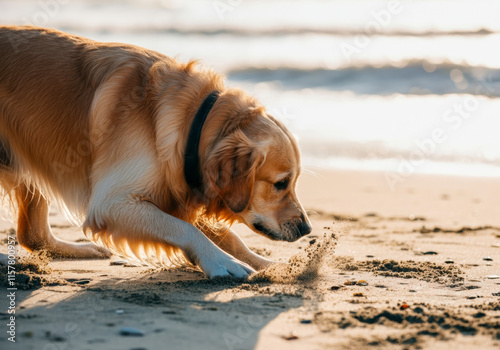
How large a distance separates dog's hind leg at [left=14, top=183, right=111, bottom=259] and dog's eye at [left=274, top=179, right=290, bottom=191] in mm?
1534

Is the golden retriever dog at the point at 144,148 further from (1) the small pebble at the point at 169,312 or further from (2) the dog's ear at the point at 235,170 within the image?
(1) the small pebble at the point at 169,312

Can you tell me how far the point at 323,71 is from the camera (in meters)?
15.7

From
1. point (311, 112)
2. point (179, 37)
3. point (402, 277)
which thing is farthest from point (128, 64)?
point (179, 37)

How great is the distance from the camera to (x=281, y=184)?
13.4ft

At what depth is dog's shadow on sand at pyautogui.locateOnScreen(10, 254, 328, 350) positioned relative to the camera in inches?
104

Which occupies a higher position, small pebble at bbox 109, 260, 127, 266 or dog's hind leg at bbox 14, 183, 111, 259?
dog's hind leg at bbox 14, 183, 111, 259

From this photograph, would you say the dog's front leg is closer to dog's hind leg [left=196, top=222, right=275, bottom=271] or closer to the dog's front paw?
the dog's front paw

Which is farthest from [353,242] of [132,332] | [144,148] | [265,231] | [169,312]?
[132,332]

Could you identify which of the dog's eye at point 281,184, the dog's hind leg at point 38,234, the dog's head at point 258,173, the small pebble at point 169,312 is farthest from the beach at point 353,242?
the dog's eye at point 281,184

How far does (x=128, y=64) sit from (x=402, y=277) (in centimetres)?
233

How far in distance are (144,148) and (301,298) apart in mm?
1406

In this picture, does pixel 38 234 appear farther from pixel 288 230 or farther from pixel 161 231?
pixel 288 230

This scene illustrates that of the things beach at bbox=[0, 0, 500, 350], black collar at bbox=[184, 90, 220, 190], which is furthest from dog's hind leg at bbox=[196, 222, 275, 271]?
black collar at bbox=[184, 90, 220, 190]

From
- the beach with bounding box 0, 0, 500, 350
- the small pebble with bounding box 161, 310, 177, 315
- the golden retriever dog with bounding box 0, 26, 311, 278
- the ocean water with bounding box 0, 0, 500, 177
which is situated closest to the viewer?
the beach with bounding box 0, 0, 500, 350
